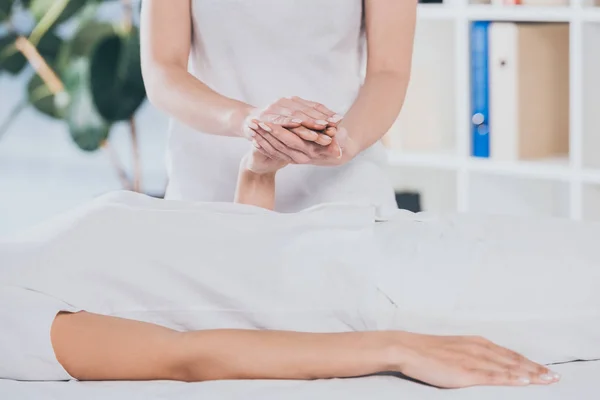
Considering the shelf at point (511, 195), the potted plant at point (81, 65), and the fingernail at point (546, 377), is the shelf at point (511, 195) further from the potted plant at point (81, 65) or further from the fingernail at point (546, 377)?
the fingernail at point (546, 377)

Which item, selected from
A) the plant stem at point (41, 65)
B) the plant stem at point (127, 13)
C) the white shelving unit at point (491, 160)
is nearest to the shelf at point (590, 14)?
the white shelving unit at point (491, 160)

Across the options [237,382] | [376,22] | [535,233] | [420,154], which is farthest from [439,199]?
[237,382]

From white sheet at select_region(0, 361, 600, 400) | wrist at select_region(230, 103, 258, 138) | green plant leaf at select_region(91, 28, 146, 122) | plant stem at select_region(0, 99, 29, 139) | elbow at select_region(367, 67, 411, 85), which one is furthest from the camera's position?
plant stem at select_region(0, 99, 29, 139)

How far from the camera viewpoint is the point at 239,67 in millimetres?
1928

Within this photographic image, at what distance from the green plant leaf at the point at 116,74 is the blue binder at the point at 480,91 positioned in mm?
1204

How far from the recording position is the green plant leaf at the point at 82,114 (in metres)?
3.76

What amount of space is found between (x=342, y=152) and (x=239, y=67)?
0.30 metres

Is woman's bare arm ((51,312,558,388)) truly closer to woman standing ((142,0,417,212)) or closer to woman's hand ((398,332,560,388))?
woman's hand ((398,332,560,388))

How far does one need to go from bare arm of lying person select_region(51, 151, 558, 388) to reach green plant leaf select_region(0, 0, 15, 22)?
276 cm

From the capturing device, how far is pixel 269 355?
127 centimetres

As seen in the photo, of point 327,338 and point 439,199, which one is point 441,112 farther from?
point 327,338

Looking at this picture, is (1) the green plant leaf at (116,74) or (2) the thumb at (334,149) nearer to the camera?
(2) the thumb at (334,149)


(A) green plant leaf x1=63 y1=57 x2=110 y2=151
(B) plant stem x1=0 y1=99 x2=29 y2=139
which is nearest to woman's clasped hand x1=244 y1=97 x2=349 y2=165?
(A) green plant leaf x1=63 y1=57 x2=110 y2=151

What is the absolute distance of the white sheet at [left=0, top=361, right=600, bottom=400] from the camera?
119 centimetres
